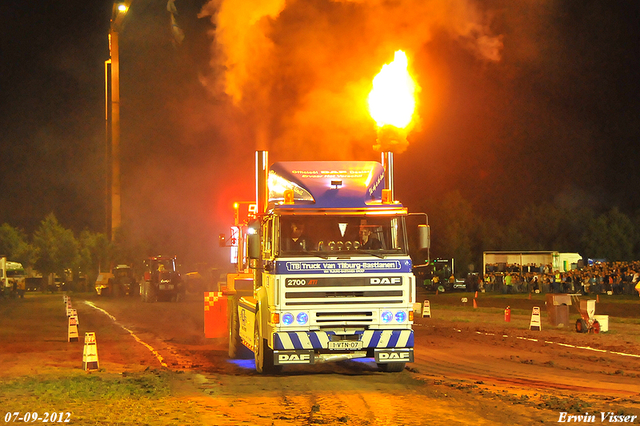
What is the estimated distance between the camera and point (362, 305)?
1311cm

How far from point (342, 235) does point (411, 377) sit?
9.71 ft

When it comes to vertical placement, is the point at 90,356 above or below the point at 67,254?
below

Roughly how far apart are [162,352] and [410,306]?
824cm

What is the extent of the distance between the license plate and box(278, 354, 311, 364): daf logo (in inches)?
18.5

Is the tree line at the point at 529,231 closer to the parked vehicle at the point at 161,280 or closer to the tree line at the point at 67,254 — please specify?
the tree line at the point at 67,254

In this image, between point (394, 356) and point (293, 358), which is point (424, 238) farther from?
point (293, 358)

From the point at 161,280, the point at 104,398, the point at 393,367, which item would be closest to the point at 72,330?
the point at 104,398

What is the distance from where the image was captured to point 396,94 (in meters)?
23.9

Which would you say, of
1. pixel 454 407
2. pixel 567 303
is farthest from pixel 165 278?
pixel 454 407

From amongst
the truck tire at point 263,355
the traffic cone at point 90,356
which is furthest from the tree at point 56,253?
the truck tire at point 263,355

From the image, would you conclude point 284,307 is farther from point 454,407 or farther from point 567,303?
point 567,303

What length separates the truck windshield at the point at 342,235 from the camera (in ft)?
43.6

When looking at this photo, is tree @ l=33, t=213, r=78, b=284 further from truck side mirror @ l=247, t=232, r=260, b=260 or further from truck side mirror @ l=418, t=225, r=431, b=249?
truck side mirror @ l=418, t=225, r=431, b=249

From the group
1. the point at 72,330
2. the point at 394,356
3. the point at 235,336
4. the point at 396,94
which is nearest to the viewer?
the point at 394,356
